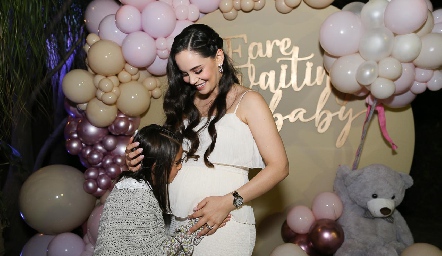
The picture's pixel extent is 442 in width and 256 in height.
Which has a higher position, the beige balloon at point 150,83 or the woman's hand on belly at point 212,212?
the woman's hand on belly at point 212,212

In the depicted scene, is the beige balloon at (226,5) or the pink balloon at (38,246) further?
the pink balloon at (38,246)

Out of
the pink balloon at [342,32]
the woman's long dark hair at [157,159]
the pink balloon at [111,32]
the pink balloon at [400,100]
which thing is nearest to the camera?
the woman's long dark hair at [157,159]

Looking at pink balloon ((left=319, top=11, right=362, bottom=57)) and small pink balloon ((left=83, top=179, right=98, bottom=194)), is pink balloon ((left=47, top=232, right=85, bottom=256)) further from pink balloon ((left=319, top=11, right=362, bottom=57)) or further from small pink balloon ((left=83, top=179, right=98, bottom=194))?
pink balloon ((left=319, top=11, right=362, bottom=57))

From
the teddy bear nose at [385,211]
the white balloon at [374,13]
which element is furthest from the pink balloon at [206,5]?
the teddy bear nose at [385,211]

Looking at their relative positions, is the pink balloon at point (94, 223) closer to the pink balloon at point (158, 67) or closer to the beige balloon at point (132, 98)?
the beige balloon at point (132, 98)

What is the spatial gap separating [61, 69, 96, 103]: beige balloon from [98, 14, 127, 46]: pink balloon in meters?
0.32

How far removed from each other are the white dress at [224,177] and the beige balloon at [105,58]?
1.44 m

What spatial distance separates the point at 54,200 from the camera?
165 inches

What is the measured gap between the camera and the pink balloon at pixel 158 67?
13.7 ft

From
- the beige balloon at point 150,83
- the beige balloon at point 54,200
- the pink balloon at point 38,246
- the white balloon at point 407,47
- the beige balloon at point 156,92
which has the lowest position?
the pink balloon at point 38,246

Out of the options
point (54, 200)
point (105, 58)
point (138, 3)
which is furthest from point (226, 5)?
point (54, 200)

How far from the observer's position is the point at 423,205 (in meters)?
6.21

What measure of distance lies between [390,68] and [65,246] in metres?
2.66

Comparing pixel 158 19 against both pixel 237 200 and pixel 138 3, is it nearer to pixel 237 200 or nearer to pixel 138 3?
pixel 138 3
